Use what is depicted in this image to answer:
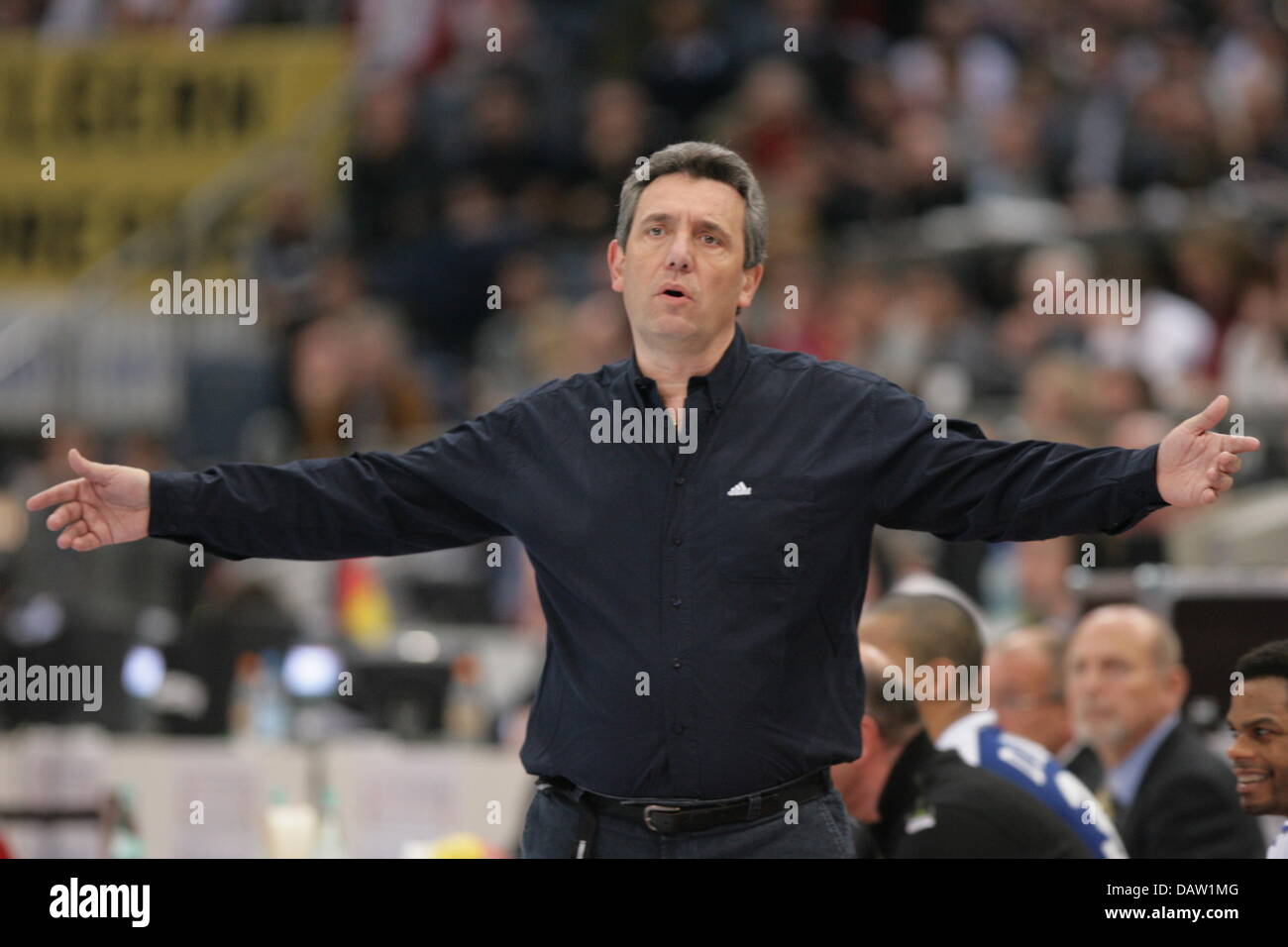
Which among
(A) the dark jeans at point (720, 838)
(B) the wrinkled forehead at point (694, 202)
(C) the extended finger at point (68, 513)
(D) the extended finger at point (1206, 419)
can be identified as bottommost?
(A) the dark jeans at point (720, 838)

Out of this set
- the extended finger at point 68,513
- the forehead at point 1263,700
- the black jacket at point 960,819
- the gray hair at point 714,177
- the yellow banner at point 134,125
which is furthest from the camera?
the yellow banner at point 134,125

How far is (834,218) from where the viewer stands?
11055mm

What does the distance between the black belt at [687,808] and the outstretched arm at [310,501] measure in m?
0.55

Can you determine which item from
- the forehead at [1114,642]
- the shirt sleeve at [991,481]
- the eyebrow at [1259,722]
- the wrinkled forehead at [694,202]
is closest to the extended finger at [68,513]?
Result: the wrinkled forehead at [694,202]

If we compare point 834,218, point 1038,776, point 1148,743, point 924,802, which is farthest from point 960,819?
point 834,218

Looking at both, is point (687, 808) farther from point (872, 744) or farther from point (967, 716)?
point (967, 716)

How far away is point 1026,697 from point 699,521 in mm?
2775

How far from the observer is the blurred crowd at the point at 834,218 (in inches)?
354

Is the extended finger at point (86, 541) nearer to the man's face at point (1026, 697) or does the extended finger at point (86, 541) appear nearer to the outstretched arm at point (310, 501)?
the outstretched arm at point (310, 501)

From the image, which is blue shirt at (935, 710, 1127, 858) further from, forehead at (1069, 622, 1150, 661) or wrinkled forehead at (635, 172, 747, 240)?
wrinkled forehead at (635, 172, 747, 240)

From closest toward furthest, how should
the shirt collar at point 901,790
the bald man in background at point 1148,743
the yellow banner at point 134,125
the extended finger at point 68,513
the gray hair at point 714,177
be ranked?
the extended finger at point 68,513
the gray hair at point 714,177
the shirt collar at point 901,790
the bald man in background at point 1148,743
the yellow banner at point 134,125

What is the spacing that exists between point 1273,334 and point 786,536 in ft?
19.4

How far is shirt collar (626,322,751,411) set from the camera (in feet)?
11.8

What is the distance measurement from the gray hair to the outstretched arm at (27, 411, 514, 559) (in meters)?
0.46
